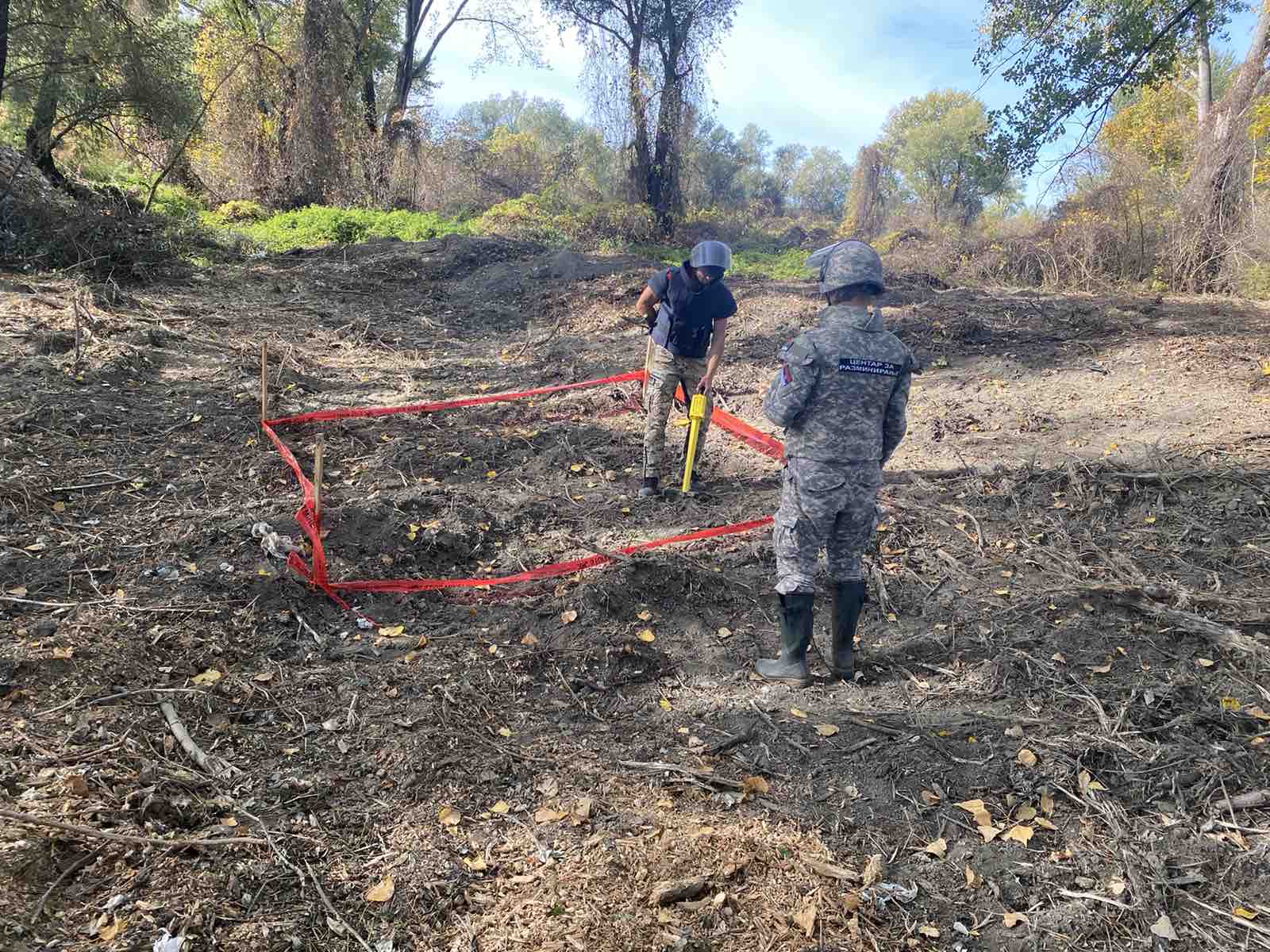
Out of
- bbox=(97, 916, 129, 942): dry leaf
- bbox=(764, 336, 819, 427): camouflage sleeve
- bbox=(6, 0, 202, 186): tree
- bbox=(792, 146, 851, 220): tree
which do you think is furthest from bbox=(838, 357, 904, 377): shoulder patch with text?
bbox=(792, 146, 851, 220): tree

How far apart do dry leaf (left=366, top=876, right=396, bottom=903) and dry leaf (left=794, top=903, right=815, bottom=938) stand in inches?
47.5

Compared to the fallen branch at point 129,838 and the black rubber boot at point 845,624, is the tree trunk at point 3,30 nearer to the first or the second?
the fallen branch at point 129,838

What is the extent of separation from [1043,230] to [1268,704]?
14428mm

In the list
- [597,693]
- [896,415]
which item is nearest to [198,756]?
[597,693]

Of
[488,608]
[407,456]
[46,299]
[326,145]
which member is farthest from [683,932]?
[326,145]

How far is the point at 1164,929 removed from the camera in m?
2.37

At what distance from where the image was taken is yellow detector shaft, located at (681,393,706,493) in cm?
549

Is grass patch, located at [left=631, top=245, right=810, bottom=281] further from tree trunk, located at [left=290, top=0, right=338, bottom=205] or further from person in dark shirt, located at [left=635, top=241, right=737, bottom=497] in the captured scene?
person in dark shirt, located at [left=635, top=241, right=737, bottom=497]

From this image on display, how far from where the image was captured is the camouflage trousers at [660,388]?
18.8ft

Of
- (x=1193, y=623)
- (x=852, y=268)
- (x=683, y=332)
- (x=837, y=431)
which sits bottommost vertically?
(x=1193, y=623)

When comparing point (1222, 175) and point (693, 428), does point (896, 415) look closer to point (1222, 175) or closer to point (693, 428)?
point (693, 428)

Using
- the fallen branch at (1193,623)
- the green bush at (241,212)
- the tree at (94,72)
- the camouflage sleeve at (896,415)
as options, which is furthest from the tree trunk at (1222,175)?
the green bush at (241,212)

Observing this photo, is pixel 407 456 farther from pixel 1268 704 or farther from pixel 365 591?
pixel 1268 704

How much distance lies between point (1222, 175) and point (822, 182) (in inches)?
2335
